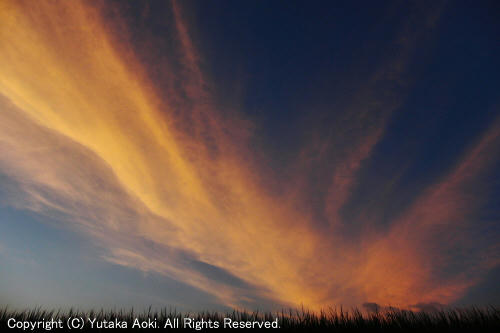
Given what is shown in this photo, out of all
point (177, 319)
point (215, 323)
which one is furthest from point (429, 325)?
point (177, 319)

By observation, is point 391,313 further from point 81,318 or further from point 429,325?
point 81,318

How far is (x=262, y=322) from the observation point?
15.6m

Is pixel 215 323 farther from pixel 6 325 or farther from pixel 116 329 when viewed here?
pixel 6 325

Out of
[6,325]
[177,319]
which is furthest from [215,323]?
[6,325]

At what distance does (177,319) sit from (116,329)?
316cm

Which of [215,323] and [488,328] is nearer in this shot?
[488,328]

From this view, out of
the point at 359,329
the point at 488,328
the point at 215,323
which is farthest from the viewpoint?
the point at 215,323

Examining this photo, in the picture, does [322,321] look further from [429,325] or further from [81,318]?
[81,318]

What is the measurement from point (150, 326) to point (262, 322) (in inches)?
245

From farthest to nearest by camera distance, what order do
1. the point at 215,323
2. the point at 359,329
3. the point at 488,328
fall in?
the point at 215,323, the point at 359,329, the point at 488,328

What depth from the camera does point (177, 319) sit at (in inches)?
623

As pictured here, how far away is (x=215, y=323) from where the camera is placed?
15094 millimetres

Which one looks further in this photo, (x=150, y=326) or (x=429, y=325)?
(x=150, y=326)

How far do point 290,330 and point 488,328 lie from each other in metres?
8.86
